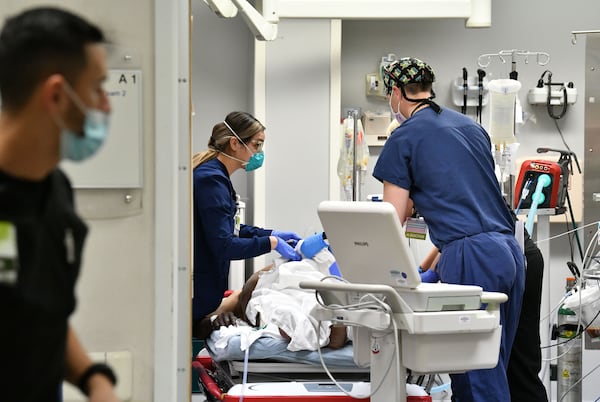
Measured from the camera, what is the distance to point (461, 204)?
3098 mm

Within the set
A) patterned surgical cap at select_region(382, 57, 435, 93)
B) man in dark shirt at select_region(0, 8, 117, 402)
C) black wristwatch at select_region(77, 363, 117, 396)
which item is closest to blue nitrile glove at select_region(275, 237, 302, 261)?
patterned surgical cap at select_region(382, 57, 435, 93)

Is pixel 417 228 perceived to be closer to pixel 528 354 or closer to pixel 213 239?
pixel 528 354

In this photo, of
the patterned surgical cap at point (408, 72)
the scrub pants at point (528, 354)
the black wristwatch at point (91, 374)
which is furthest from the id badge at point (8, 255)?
the scrub pants at point (528, 354)

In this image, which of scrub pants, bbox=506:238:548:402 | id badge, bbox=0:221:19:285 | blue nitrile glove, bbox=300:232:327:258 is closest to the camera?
id badge, bbox=0:221:19:285

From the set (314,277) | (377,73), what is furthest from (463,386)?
(377,73)

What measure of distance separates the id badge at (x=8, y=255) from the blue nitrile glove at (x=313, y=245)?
3.17m

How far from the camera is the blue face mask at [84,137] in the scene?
2.75 feet

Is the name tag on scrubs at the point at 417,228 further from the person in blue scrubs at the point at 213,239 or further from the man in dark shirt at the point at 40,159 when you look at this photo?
the man in dark shirt at the point at 40,159

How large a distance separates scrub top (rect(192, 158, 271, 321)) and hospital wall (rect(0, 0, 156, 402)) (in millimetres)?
1391

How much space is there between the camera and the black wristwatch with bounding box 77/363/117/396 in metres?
0.98

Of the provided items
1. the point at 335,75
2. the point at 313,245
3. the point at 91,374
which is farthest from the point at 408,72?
the point at 91,374

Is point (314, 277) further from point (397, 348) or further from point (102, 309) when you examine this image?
point (102, 309)

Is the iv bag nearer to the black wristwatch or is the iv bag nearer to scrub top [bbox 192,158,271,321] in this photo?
scrub top [bbox 192,158,271,321]

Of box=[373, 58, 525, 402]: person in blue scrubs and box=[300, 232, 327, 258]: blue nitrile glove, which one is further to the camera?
box=[300, 232, 327, 258]: blue nitrile glove
